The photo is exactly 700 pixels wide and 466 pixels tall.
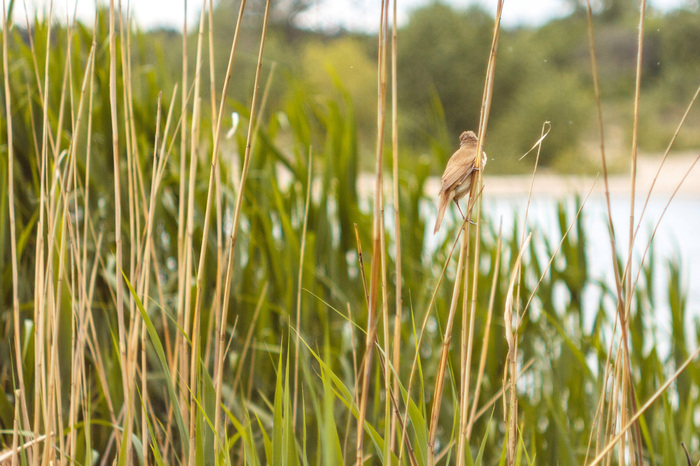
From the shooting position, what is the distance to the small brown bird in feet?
1.33

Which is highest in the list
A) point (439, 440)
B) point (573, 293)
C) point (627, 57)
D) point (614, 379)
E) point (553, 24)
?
point (553, 24)

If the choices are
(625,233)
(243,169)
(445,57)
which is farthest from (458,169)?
(445,57)

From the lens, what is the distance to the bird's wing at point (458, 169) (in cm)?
41

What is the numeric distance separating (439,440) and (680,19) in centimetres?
570

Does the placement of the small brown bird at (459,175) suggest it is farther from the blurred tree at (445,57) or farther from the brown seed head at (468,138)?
the blurred tree at (445,57)

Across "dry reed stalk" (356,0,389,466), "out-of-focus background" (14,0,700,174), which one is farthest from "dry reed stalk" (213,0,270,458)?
"out-of-focus background" (14,0,700,174)

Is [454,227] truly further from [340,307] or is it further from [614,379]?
[614,379]

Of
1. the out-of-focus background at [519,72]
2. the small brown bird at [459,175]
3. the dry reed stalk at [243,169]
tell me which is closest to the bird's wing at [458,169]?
the small brown bird at [459,175]

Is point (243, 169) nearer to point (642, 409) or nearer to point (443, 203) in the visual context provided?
point (443, 203)

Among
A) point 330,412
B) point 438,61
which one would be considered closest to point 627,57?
point 438,61

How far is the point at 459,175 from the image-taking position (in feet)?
1.34

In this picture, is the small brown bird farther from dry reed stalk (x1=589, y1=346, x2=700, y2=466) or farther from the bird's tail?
dry reed stalk (x1=589, y1=346, x2=700, y2=466)

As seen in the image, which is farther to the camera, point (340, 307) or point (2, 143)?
point (340, 307)

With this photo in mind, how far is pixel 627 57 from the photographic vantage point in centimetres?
602
